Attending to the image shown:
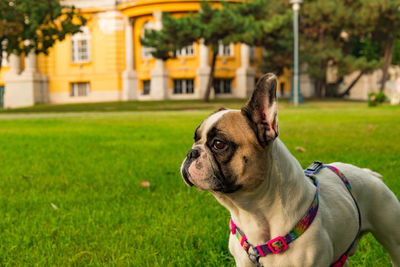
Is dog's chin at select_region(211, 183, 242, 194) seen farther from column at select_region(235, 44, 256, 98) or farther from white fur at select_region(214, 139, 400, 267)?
column at select_region(235, 44, 256, 98)

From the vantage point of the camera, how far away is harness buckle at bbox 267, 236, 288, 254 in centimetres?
193

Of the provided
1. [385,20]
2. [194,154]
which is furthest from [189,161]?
[385,20]

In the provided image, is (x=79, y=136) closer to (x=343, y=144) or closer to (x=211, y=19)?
(x=343, y=144)

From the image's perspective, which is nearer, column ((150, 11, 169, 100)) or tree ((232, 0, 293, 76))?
tree ((232, 0, 293, 76))

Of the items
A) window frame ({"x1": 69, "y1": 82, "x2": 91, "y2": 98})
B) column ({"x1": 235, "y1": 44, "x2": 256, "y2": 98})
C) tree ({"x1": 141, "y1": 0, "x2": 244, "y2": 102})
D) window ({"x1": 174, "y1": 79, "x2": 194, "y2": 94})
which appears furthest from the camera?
window frame ({"x1": 69, "y1": 82, "x2": 91, "y2": 98})

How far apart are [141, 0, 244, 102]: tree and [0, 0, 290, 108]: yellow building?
973cm

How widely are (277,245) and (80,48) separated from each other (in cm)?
4123

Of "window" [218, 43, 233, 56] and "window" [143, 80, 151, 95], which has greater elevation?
"window" [218, 43, 233, 56]

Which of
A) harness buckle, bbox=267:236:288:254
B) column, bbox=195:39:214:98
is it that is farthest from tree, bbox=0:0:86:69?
harness buckle, bbox=267:236:288:254

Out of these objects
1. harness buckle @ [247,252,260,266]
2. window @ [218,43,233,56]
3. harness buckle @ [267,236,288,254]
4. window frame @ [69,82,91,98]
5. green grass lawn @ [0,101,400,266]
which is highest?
window @ [218,43,233,56]

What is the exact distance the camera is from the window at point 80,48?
4050cm

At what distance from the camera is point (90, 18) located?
1564 inches

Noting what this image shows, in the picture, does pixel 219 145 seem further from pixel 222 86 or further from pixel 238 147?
pixel 222 86

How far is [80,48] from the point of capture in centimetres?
4069
